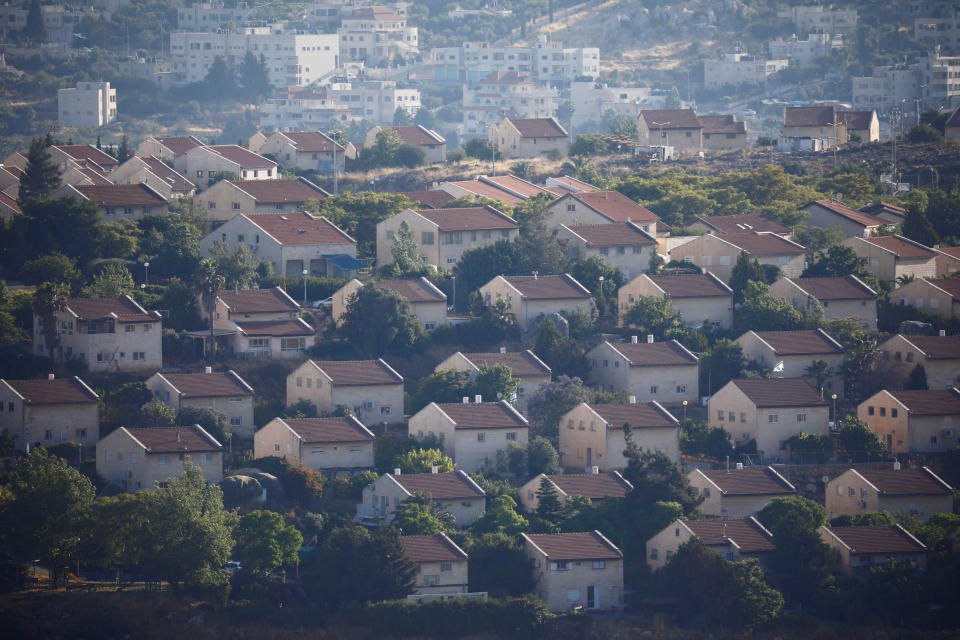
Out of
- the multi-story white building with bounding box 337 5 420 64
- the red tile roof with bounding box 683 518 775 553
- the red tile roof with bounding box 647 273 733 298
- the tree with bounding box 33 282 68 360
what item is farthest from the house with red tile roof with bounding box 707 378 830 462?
the multi-story white building with bounding box 337 5 420 64

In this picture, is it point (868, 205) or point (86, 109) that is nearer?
point (868, 205)

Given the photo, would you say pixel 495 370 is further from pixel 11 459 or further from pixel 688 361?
pixel 11 459

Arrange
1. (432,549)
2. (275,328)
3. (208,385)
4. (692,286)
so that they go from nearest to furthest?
(432,549), (208,385), (275,328), (692,286)

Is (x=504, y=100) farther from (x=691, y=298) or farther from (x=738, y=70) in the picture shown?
(x=691, y=298)

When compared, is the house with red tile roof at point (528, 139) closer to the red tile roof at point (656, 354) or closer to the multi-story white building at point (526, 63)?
the red tile roof at point (656, 354)

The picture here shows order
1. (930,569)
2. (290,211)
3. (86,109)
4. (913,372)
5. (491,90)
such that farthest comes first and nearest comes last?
1. (491,90)
2. (86,109)
3. (290,211)
4. (913,372)
5. (930,569)

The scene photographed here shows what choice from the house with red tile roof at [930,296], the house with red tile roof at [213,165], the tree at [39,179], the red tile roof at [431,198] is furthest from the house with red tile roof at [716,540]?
the house with red tile roof at [213,165]

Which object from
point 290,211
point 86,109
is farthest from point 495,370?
point 86,109

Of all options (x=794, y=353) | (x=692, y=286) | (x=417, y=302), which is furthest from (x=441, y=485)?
(x=692, y=286)
